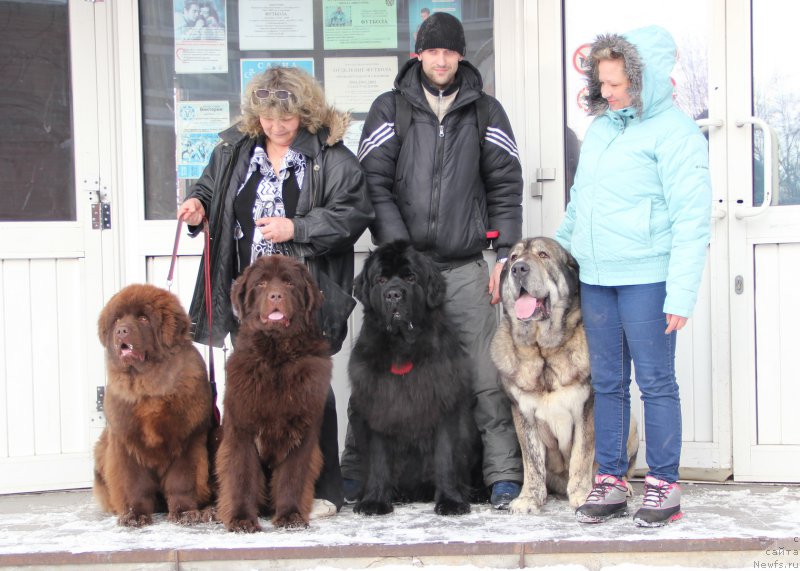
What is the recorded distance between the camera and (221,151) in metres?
4.68

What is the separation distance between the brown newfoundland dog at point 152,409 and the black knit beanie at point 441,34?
6.16 feet

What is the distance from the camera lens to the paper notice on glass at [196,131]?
18.1ft

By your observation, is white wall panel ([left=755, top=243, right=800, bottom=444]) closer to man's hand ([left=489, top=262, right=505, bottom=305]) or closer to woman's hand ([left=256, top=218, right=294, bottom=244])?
man's hand ([left=489, top=262, right=505, bottom=305])

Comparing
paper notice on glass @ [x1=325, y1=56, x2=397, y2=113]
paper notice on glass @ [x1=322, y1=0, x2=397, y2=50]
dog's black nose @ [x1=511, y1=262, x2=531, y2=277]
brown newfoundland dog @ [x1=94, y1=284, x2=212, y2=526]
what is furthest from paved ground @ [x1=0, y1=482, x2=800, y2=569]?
paper notice on glass @ [x1=322, y1=0, x2=397, y2=50]

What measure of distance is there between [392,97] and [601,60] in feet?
4.19

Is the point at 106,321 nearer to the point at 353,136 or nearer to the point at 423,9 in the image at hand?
the point at 353,136

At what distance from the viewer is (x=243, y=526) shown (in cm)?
412

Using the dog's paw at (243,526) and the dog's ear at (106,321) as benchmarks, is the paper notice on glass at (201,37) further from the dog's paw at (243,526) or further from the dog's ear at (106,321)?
the dog's paw at (243,526)

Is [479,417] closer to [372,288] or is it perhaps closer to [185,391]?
[372,288]

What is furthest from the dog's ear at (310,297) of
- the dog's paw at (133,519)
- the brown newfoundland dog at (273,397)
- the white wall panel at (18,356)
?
the white wall panel at (18,356)

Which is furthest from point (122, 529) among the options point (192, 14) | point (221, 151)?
point (192, 14)

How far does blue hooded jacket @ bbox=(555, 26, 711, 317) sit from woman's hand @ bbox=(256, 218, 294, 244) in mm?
1425

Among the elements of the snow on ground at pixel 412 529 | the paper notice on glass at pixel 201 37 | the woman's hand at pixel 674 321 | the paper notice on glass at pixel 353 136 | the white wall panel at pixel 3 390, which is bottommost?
the snow on ground at pixel 412 529

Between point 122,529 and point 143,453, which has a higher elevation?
point 143,453
